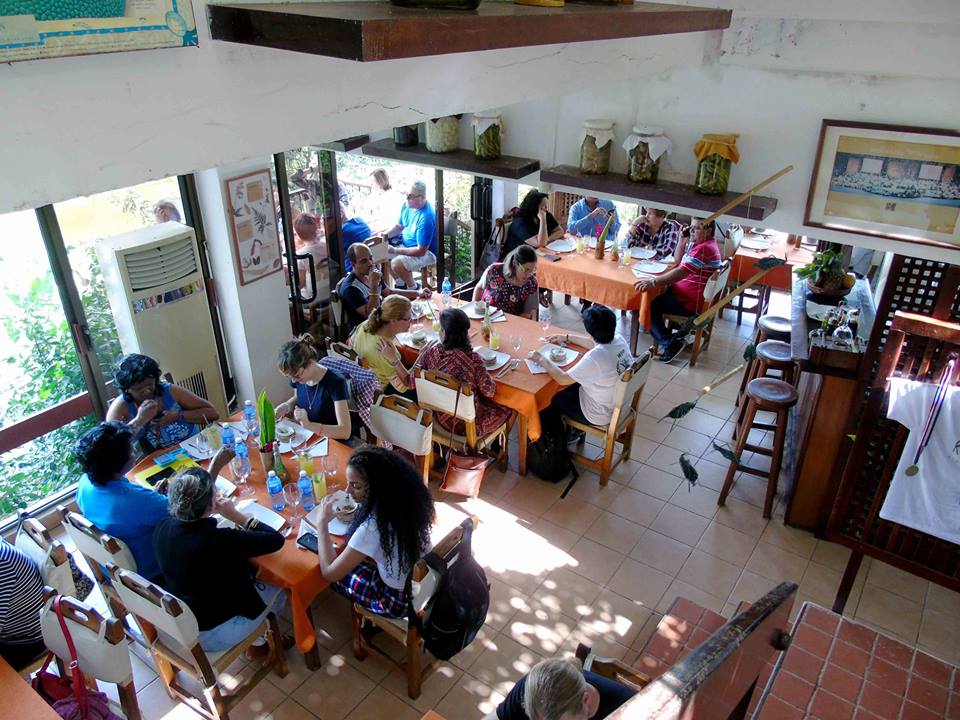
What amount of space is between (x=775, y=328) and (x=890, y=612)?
215 cm

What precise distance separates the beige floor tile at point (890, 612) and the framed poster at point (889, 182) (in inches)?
79.6

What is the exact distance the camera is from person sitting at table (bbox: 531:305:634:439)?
4227 millimetres

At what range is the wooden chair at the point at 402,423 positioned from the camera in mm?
3902

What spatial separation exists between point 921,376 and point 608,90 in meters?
2.32

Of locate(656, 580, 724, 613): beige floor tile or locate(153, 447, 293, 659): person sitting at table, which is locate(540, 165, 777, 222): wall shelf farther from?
locate(153, 447, 293, 659): person sitting at table

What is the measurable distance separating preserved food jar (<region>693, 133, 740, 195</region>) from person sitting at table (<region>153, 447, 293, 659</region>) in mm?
2890

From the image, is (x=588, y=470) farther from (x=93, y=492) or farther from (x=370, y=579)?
(x=93, y=492)

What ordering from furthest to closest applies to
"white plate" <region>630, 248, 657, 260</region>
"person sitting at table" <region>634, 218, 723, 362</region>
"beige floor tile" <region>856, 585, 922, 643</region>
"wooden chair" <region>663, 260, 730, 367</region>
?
"white plate" <region>630, 248, 657, 260</region> → "person sitting at table" <region>634, 218, 723, 362</region> → "wooden chair" <region>663, 260, 730, 367</region> → "beige floor tile" <region>856, 585, 922, 643</region>

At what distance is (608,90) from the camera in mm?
4062

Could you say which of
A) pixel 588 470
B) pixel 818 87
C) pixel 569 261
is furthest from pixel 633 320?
pixel 818 87

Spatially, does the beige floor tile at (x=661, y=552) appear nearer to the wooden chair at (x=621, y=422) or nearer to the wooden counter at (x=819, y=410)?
the wooden chair at (x=621, y=422)

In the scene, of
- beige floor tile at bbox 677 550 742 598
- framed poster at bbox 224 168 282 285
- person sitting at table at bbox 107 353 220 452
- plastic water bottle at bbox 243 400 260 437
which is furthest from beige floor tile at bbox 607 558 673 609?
framed poster at bbox 224 168 282 285

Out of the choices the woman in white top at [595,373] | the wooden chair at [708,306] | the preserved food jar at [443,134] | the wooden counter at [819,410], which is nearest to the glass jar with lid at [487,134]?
the preserved food jar at [443,134]

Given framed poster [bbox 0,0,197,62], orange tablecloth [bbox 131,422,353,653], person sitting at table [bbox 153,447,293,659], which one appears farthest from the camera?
orange tablecloth [bbox 131,422,353,653]
